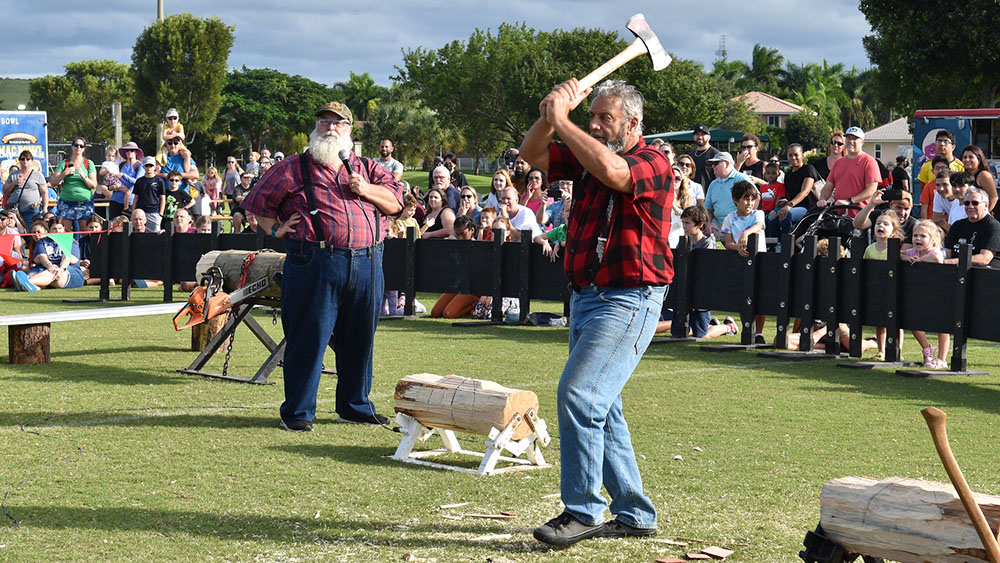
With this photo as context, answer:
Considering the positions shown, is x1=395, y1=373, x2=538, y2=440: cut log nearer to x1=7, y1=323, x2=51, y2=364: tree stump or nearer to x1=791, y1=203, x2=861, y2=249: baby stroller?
x1=7, y1=323, x2=51, y2=364: tree stump

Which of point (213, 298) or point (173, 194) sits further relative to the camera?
point (173, 194)

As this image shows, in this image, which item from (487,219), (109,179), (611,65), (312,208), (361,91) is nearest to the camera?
(611,65)

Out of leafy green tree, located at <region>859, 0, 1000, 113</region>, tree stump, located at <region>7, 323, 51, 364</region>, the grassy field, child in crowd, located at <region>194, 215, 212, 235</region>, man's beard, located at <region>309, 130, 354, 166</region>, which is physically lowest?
the grassy field

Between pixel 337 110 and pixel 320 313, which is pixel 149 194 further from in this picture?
pixel 320 313

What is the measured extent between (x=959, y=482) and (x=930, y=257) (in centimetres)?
923

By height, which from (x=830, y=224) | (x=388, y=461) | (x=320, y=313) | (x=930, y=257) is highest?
(x=830, y=224)

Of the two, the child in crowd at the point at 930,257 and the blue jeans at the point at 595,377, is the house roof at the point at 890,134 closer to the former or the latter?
the child in crowd at the point at 930,257

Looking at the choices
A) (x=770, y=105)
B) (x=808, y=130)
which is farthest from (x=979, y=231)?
(x=770, y=105)

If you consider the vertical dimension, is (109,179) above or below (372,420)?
above

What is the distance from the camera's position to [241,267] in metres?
10.5

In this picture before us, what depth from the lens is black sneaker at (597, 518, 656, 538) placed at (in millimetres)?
5625

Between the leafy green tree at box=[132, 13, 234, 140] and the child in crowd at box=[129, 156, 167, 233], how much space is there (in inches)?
2312

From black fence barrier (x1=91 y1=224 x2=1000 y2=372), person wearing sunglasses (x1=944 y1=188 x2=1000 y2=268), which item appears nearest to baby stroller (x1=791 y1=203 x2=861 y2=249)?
black fence barrier (x1=91 y1=224 x2=1000 y2=372)

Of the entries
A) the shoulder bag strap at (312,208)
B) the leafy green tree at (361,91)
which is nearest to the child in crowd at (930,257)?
the shoulder bag strap at (312,208)
